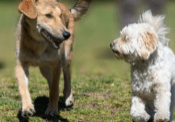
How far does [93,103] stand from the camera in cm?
515

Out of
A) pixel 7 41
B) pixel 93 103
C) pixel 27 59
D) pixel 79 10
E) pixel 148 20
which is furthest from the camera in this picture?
pixel 7 41

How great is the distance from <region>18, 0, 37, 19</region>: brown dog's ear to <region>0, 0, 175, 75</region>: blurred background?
1.45 m

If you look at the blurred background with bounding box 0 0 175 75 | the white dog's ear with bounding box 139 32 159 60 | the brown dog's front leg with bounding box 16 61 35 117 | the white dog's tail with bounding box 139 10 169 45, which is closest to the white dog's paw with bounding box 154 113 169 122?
the white dog's ear with bounding box 139 32 159 60

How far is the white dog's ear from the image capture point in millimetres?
3533

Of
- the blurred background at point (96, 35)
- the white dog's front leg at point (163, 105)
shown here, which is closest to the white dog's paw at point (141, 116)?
the white dog's front leg at point (163, 105)

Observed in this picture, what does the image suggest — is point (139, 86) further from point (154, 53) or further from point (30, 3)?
point (30, 3)

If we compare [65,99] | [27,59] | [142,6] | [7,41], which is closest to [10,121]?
[27,59]

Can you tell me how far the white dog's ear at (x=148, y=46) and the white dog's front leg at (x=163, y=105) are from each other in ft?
1.56

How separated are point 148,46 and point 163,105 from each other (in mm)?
757

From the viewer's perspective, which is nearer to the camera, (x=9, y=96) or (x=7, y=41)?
(x=9, y=96)

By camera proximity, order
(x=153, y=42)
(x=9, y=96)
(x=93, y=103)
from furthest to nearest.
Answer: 1. (x=9, y=96)
2. (x=93, y=103)
3. (x=153, y=42)

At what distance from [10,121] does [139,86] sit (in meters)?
1.95

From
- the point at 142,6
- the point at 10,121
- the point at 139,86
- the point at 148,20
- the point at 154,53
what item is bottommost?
the point at 10,121

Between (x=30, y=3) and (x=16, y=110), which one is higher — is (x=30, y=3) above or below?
above
